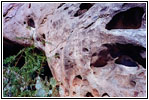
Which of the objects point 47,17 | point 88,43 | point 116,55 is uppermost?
point 47,17

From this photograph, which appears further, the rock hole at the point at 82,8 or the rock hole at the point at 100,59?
the rock hole at the point at 82,8

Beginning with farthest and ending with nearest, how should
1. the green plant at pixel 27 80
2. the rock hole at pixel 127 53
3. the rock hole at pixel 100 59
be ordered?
the green plant at pixel 27 80, the rock hole at pixel 100 59, the rock hole at pixel 127 53

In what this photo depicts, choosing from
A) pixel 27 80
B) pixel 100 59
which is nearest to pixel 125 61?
pixel 100 59

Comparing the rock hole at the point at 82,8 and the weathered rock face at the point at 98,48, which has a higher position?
the rock hole at the point at 82,8

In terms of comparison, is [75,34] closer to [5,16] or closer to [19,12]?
[19,12]

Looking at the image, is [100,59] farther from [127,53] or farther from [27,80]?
[27,80]

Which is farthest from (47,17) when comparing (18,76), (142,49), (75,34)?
(142,49)

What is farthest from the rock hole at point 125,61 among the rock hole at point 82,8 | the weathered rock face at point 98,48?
the rock hole at point 82,8

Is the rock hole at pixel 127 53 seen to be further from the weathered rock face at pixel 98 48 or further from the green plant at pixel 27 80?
the green plant at pixel 27 80
